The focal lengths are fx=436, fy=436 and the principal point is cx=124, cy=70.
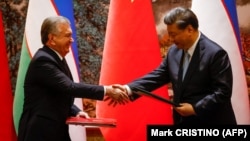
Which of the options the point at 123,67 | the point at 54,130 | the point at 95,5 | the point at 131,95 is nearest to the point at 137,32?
the point at 123,67

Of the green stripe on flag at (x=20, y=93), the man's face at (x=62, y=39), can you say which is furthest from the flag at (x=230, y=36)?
the green stripe on flag at (x=20, y=93)

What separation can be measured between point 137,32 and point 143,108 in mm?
503

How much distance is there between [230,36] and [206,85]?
0.55 meters

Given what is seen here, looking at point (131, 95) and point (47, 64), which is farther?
point (131, 95)

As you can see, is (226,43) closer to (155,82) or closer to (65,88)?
(155,82)

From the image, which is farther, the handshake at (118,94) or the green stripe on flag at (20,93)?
the green stripe on flag at (20,93)

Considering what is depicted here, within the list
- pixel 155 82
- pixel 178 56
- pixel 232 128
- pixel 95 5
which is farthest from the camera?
pixel 95 5

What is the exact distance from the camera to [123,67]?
9.43ft

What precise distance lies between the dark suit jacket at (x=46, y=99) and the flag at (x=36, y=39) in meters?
0.54

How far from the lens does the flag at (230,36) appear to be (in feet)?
9.00

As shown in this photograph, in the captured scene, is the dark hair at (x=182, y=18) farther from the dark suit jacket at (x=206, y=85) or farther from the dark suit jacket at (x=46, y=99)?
the dark suit jacket at (x=46, y=99)

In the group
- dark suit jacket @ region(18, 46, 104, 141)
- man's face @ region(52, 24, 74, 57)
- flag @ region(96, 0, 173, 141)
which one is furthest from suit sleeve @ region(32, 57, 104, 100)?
flag @ region(96, 0, 173, 141)

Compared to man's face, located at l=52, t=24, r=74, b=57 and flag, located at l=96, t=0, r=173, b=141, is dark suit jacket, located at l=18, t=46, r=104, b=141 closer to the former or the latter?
man's face, located at l=52, t=24, r=74, b=57

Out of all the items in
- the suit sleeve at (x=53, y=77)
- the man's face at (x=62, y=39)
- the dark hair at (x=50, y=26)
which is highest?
the dark hair at (x=50, y=26)
